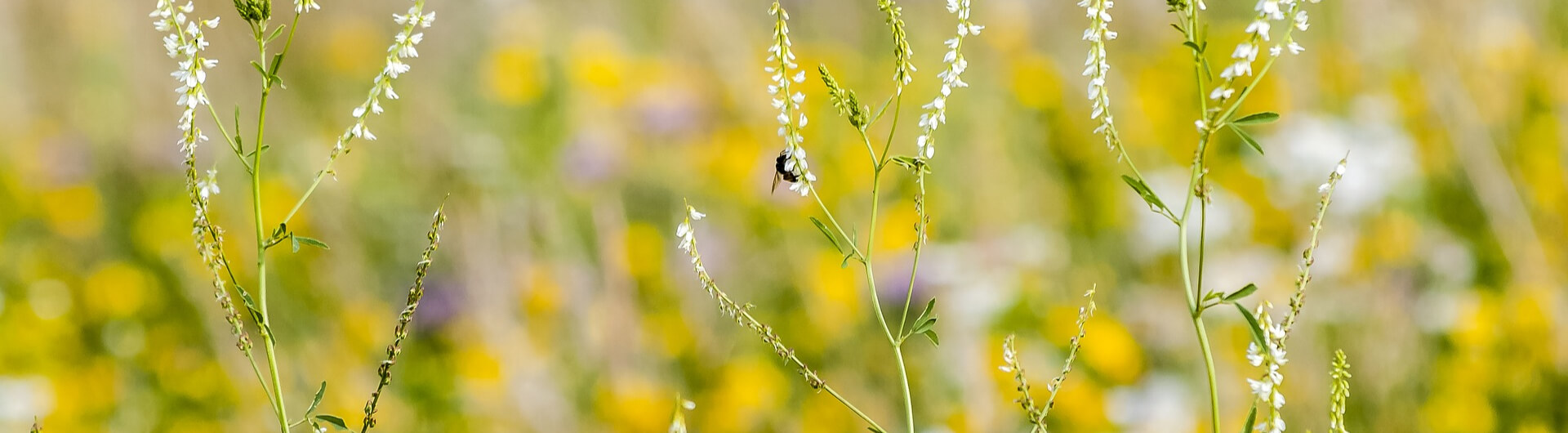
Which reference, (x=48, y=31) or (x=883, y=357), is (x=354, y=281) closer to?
(x=883, y=357)

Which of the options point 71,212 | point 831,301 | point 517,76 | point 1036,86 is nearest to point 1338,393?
point 831,301

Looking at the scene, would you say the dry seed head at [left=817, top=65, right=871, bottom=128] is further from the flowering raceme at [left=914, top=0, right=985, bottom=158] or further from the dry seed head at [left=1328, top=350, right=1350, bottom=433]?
the dry seed head at [left=1328, top=350, right=1350, bottom=433]

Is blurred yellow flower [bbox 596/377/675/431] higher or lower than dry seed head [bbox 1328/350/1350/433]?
higher

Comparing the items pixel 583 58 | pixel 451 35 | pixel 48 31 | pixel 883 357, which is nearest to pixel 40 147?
pixel 48 31

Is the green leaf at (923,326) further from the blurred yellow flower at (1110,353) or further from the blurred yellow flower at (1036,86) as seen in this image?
the blurred yellow flower at (1036,86)

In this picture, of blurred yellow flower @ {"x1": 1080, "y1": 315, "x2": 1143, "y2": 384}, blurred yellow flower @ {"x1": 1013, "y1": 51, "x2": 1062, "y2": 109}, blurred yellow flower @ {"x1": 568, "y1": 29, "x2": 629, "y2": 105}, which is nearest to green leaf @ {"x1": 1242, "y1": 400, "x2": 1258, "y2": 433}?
blurred yellow flower @ {"x1": 1080, "y1": 315, "x2": 1143, "y2": 384}

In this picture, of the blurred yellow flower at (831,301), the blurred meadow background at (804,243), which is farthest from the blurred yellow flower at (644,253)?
the blurred yellow flower at (831,301)

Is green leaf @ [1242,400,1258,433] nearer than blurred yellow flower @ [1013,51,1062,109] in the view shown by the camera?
Yes

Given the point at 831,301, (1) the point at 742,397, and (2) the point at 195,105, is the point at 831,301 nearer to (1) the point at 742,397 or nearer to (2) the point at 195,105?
(1) the point at 742,397

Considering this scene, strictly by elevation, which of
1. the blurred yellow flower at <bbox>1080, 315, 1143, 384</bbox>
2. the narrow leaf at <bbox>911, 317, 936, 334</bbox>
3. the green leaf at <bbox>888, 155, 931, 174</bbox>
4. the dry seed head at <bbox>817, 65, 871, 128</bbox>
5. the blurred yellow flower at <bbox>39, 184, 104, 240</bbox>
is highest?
the blurred yellow flower at <bbox>39, 184, 104, 240</bbox>
